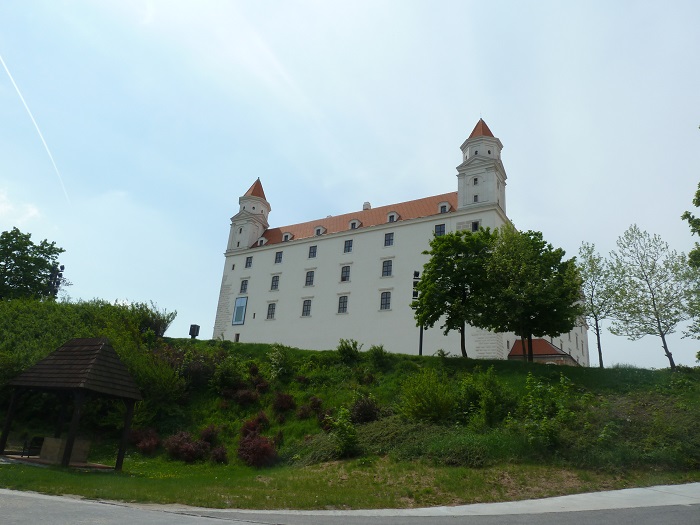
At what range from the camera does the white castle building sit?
4469 centimetres

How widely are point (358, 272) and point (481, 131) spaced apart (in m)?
17.5

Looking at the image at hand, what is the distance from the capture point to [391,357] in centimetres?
2925

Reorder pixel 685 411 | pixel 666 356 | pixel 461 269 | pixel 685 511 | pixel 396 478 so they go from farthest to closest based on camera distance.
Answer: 1. pixel 461 269
2. pixel 666 356
3. pixel 685 411
4. pixel 396 478
5. pixel 685 511

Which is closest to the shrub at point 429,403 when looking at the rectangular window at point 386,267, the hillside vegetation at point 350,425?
the hillside vegetation at point 350,425

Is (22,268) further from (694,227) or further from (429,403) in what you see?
(694,227)

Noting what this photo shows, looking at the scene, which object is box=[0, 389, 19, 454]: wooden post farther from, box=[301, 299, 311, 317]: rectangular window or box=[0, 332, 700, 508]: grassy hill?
box=[301, 299, 311, 317]: rectangular window

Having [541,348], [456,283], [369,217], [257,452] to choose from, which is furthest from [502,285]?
[369,217]

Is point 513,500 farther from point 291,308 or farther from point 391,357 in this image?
point 291,308

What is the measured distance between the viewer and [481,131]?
158 ft

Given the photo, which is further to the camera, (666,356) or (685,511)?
(666,356)

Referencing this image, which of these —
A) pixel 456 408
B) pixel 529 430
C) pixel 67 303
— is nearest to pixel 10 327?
pixel 67 303

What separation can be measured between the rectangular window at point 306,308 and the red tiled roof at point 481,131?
2228cm

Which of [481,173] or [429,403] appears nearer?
[429,403]

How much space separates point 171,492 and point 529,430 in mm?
10132
